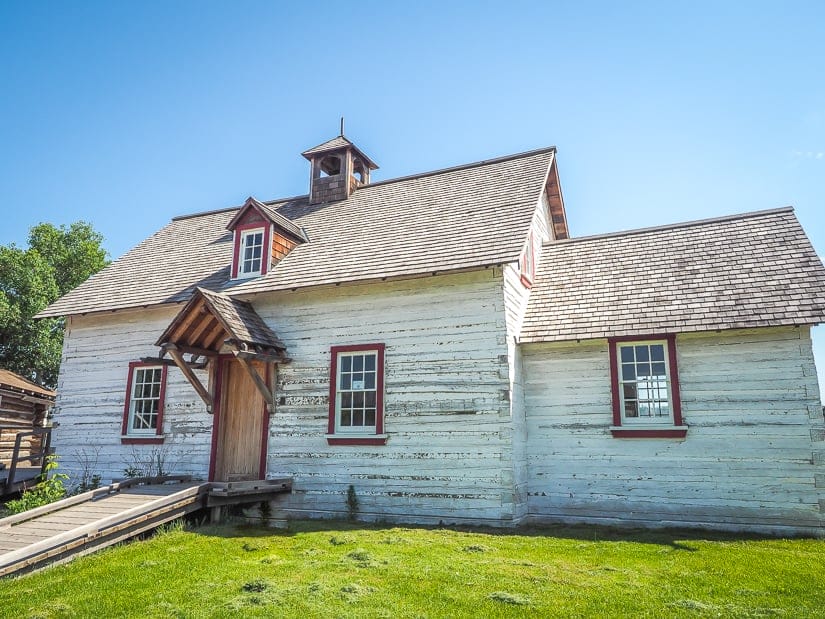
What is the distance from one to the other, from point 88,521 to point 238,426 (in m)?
4.48

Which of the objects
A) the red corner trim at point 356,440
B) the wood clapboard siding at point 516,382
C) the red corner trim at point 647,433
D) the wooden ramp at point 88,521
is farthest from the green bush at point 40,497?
the red corner trim at point 647,433

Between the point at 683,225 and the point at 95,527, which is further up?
the point at 683,225

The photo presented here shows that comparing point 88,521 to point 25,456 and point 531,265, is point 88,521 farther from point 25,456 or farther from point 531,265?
point 531,265

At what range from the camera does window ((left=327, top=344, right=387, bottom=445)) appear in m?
12.5

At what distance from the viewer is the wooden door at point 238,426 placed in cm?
1360

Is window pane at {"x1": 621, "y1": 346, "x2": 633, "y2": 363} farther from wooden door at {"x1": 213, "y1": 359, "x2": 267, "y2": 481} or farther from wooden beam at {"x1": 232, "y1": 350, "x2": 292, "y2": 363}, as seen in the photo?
wooden door at {"x1": 213, "y1": 359, "x2": 267, "y2": 481}

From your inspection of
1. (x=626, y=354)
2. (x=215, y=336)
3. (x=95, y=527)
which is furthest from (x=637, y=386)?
(x=95, y=527)

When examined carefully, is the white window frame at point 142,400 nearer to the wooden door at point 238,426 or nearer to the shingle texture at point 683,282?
the wooden door at point 238,426

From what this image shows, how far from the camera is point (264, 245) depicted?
15.1 m

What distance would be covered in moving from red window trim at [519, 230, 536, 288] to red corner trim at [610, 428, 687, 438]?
380cm

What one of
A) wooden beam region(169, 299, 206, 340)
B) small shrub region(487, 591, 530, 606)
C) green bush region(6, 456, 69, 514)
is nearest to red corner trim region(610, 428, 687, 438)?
small shrub region(487, 591, 530, 606)

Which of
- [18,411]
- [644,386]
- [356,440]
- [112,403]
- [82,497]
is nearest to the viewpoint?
[82,497]

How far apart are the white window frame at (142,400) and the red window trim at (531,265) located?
8836mm

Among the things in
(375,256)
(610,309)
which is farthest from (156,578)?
(610,309)
